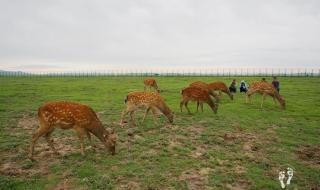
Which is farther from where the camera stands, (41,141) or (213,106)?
(213,106)

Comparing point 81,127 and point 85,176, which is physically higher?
point 81,127

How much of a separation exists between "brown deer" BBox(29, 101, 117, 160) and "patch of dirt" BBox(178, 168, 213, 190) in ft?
8.37

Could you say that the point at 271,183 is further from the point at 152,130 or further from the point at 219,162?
the point at 152,130

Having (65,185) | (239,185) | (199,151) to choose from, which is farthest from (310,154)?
(65,185)

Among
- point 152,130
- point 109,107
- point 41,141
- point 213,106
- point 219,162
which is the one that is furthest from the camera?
point 109,107

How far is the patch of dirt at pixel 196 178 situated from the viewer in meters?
7.34

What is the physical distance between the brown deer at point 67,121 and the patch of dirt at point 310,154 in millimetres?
5919

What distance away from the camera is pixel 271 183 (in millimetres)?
7555

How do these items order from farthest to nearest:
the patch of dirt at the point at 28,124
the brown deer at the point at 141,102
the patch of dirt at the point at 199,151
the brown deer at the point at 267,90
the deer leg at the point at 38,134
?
the brown deer at the point at 267,90 < the brown deer at the point at 141,102 < the patch of dirt at the point at 28,124 < the patch of dirt at the point at 199,151 < the deer leg at the point at 38,134

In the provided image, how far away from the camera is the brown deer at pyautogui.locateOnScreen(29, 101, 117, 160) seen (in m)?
8.86

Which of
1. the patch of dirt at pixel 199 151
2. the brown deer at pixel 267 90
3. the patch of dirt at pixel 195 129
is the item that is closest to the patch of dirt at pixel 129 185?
the patch of dirt at pixel 199 151

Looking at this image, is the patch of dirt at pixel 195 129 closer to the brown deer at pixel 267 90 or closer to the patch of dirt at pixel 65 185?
the patch of dirt at pixel 65 185

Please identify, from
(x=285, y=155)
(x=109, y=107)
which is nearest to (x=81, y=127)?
(x=285, y=155)

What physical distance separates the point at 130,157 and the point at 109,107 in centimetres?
966
